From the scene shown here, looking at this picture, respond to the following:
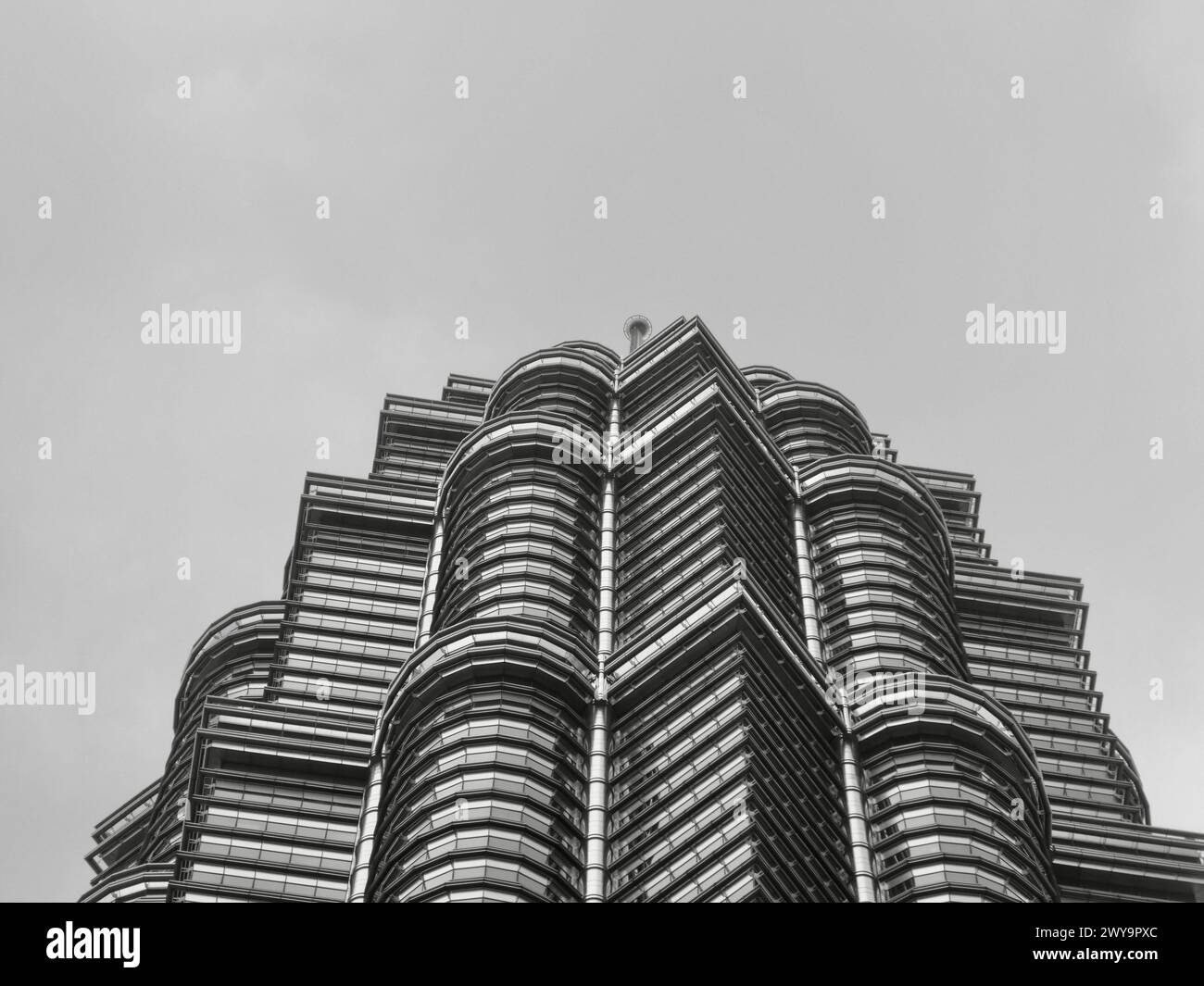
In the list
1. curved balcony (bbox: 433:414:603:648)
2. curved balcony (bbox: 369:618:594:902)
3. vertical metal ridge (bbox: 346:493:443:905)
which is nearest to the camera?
curved balcony (bbox: 369:618:594:902)

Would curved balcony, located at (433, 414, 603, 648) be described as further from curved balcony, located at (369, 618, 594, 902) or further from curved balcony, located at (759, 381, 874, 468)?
curved balcony, located at (759, 381, 874, 468)

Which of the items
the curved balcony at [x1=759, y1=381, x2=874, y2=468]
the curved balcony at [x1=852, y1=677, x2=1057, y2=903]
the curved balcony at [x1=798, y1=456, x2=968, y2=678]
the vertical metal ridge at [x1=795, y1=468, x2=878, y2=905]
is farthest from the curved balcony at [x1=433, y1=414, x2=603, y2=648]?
the curved balcony at [x1=759, y1=381, x2=874, y2=468]

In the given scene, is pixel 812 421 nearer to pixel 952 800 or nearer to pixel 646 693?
pixel 646 693

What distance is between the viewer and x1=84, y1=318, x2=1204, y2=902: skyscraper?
9050 cm

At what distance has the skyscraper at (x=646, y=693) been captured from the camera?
297ft

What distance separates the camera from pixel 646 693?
102062 mm

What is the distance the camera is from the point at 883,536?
409 ft

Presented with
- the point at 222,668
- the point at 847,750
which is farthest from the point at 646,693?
the point at 222,668

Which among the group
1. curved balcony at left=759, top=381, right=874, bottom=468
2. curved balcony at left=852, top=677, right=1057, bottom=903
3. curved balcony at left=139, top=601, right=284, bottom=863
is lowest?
curved balcony at left=852, top=677, right=1057, bottom=903

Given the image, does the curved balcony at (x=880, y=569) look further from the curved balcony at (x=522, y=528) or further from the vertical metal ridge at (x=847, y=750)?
the curved balcony at (x=522, y=528)

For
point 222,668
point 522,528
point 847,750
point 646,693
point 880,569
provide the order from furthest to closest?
point 222,668, point 880,569, point 522,528, point 646,693, point 847,750
